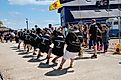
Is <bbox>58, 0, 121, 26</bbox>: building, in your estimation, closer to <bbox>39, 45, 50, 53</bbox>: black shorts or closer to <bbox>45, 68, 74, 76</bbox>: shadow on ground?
<bbox>39, 45, 50, 53</bbox>: black shorts

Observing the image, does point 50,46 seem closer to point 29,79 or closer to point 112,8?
point 29,79

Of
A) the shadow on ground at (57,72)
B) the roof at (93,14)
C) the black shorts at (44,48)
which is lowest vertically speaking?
the shadow on ground at (57,72)

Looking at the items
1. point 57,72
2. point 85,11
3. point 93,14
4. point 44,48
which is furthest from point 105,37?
point 85,11

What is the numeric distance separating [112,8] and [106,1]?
133 feet

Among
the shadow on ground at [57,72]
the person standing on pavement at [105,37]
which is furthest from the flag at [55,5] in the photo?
the shadow on ground at [57,72]

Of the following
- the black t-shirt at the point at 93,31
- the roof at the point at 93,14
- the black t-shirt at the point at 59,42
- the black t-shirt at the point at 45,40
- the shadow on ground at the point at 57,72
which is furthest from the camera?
the roof at the point at 93,14

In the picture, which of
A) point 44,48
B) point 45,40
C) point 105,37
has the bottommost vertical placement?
point 44,48

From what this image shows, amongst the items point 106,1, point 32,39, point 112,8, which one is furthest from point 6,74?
point 112,8

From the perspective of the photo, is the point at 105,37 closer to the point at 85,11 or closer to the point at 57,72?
the point at 57,72

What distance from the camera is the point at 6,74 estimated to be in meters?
14.5

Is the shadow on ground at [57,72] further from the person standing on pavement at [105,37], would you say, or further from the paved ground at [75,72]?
the person standing on pavement at [105,37]

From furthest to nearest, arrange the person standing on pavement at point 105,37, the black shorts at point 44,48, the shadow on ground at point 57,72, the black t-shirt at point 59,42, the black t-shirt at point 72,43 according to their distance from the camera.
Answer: the person standing on pavement at point 105,37, the black shorts at point 44,48, the black t-shirt at point 59,42, the black t-shirt at point 72,43, the shadow on ground at point 57,72

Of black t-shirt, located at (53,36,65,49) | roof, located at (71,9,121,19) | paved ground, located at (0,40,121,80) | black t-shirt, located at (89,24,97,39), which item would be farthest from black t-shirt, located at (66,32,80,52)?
roof, located at (71,9,121,19)

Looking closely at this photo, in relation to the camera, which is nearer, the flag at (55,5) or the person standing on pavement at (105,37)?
the person standing on pavement at (105,37)
